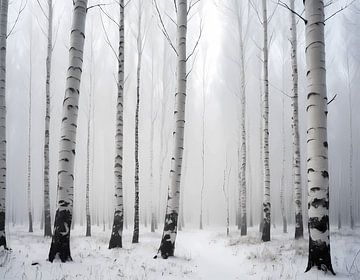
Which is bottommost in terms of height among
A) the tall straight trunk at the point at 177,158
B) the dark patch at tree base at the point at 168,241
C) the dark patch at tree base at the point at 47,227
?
the dark patch at tree base at the point at 47,227

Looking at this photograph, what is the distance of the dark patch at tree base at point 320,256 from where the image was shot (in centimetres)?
493

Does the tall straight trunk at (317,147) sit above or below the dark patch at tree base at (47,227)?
above

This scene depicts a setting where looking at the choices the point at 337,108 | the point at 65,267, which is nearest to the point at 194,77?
the point at 337,108

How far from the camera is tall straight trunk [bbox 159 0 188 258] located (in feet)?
25.1

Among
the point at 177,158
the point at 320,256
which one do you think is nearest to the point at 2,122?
the point at 177,158

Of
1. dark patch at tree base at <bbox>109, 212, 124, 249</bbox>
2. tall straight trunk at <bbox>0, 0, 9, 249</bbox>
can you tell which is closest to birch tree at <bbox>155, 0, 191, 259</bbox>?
dark patch at tree base at <bbox>109, 212, 124, 249</bbox>

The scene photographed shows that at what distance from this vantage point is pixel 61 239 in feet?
19.6

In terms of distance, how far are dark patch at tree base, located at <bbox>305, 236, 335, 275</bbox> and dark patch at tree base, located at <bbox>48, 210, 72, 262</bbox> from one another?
4.38 metres

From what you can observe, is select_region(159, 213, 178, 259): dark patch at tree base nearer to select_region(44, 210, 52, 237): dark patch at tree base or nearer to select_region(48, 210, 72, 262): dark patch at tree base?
select_region(48, 210, 72, 262): dark patch at tree base

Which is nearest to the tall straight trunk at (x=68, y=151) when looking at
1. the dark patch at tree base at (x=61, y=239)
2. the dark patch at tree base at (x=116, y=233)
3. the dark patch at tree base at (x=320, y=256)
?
the dark patch at tree base at (x=61, y=239)

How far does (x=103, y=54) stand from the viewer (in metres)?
24.5

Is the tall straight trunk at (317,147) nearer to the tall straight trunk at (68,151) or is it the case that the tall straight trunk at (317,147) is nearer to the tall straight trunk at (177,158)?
the tall straight trunk at (177,158)

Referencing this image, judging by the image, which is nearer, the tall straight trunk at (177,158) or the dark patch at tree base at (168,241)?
the dark patch at tree base at (168,241)

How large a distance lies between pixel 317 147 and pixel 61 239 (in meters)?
4.94
